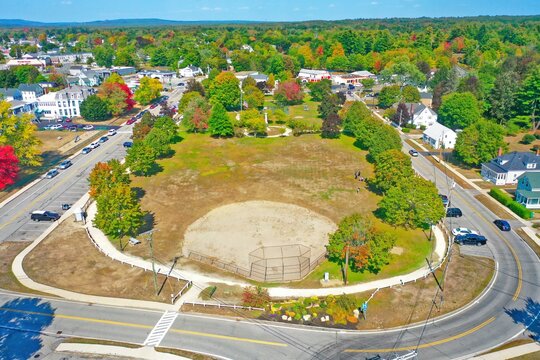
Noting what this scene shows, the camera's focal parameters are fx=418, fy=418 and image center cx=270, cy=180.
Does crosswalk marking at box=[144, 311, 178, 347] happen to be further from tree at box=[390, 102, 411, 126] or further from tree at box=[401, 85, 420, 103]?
tree at box=[401, 85, 420, 103]

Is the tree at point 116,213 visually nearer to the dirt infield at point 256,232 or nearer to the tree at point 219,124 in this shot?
the dirt infield at point 256,232

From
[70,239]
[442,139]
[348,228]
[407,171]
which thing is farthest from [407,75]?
[70,239]

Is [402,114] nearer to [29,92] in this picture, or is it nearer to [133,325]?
[133,325]

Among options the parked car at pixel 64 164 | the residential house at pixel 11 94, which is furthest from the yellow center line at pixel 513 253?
the residential house at pixel 11 94

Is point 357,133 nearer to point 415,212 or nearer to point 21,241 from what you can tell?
point 415,212

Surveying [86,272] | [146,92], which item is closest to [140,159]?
[86,272]
